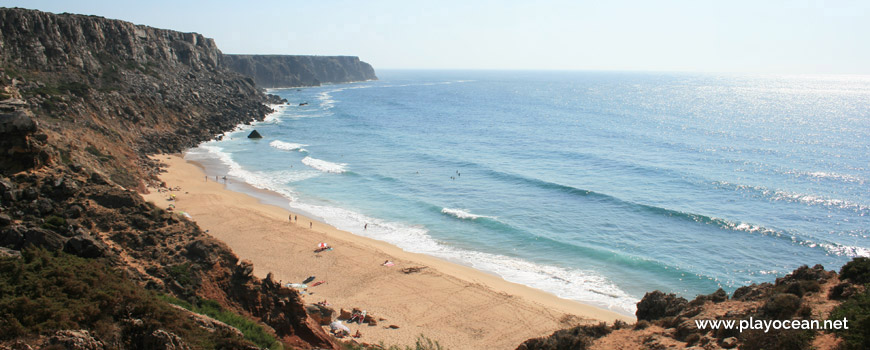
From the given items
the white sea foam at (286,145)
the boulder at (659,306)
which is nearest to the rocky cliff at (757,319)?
the boulder at (659,306)

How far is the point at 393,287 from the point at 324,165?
31.8 m

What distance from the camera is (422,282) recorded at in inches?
1031

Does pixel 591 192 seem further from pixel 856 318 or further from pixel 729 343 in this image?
pixel 856 318

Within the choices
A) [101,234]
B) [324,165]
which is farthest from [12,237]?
[324,165]

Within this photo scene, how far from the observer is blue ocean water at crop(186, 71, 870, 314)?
98.2ft

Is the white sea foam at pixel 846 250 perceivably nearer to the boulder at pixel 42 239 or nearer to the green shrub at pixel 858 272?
the green shrub at pixel 858 272

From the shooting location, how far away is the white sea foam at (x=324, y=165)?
52713mm

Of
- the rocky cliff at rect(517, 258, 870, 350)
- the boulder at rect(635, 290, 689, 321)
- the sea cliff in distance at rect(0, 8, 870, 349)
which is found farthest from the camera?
the boulder at rect(635, 290, 689, 321)

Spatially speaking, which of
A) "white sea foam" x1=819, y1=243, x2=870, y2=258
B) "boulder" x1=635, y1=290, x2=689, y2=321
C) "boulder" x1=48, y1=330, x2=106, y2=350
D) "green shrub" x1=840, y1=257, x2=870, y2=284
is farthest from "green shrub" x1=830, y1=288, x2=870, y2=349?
"white sea foam" x1=819, y1=243, x2=870, y2=258

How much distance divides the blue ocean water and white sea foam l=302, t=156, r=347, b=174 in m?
0.22

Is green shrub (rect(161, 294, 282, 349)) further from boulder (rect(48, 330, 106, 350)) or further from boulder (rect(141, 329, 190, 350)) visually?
boulder (rect(48, 330, 106, 350))

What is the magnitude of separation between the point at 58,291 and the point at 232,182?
36.6 meters

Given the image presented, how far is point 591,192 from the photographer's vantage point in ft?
141

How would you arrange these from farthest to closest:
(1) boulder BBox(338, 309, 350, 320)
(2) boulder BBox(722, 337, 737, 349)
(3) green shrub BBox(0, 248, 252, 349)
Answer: (1) boulder BBox(338, 309, 350, 320) < (2) boulder BBox(722, 337, 737, 349) < (3) green shrub BBox(0, 248, 252, 349)
